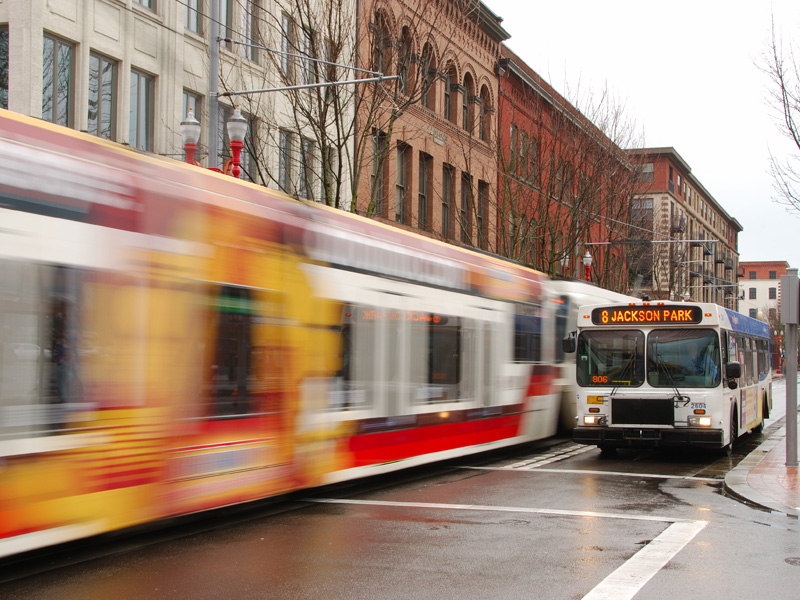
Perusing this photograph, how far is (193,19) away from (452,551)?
727 inches

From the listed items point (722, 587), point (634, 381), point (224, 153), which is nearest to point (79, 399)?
point (722, 587)

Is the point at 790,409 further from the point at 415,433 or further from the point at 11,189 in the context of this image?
the point at 11,189

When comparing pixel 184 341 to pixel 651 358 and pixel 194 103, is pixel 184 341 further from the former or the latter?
pixel 194 103

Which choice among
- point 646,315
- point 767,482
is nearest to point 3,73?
point 646,315

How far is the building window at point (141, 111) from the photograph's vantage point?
68.2 ft

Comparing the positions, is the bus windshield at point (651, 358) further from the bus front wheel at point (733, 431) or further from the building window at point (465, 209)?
the building window at point (465, 209)

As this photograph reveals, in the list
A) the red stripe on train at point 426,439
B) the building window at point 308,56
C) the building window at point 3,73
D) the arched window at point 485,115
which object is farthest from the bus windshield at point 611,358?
the arched window at point 485,115

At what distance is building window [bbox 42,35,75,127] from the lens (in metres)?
18.5

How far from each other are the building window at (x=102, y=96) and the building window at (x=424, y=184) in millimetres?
14806

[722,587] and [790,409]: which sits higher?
[790,409]

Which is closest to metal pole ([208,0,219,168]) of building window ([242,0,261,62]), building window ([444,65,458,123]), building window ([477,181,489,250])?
building window ([242,0,261,62])

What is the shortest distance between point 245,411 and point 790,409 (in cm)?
859

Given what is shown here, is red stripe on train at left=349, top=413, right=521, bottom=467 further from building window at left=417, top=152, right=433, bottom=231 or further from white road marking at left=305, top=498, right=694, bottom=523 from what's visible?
building window at left=417, top=152, right=433, bottom=231

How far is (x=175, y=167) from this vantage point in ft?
25.6
